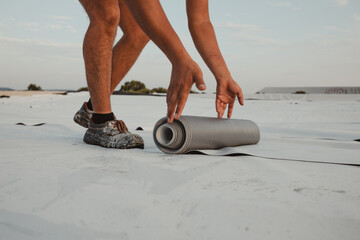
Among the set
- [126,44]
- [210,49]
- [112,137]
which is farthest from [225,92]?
[126,44]

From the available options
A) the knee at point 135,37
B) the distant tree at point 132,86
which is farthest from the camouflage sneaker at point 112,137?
the distant tree at point 132,86

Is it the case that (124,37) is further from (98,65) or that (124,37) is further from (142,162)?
(142,162)

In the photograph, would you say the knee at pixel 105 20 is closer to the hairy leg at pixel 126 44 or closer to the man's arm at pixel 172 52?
the hairy leg at pixel 126 44

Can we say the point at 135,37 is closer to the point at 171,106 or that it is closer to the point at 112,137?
the point at 112,137

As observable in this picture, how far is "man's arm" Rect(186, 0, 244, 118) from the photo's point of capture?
1.57 metres

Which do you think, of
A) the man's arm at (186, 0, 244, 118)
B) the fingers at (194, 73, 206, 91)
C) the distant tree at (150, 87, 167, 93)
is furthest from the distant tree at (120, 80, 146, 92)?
the fingers at (194, 73, 206, 91)

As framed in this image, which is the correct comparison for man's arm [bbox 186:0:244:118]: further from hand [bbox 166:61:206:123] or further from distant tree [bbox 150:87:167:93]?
distant tree [bbox 150:87:167:93]

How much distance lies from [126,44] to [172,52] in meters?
0.90

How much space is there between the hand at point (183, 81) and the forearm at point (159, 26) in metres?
0.07

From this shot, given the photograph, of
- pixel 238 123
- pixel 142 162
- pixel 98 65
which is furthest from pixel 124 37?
pixel 142 162

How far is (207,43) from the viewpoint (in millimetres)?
1629

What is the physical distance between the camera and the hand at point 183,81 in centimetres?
126

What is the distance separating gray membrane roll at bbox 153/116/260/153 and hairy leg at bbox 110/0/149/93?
0.83 m

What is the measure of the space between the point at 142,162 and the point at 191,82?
39 cm
